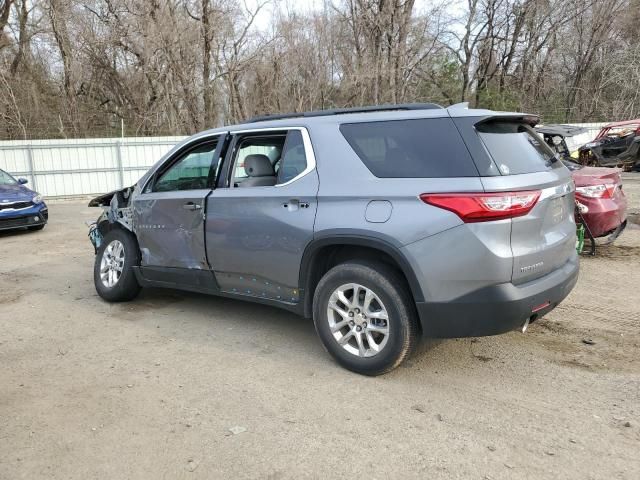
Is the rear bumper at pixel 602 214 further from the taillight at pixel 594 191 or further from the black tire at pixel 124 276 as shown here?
the black tire at pixel 124 276

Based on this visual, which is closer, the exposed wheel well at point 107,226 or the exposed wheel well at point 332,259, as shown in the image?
the exposed wheel well at point 332,259

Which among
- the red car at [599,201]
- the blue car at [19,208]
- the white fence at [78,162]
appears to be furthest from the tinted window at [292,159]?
the white fence at [78,162]

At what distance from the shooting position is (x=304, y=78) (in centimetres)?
2600

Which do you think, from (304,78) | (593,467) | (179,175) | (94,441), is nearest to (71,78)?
(304,78)

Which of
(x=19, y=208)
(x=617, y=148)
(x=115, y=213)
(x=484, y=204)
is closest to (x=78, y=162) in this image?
(x=19, y=208)

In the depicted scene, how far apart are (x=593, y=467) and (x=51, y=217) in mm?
13460

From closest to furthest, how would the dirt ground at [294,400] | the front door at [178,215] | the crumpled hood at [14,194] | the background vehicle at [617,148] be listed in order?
the dirt ground at [294,400], the front door at [178,215], the crumpled hood at [14,194], the background vehicle at [617,148]

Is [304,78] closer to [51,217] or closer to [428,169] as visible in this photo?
[51,217]

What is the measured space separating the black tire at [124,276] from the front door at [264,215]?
127cm

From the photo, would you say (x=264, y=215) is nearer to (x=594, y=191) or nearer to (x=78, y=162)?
(x=594, y=191)

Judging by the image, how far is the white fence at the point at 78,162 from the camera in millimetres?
17375

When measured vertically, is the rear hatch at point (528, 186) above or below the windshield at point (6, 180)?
above

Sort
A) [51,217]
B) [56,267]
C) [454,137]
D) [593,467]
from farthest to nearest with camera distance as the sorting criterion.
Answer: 1. [51,217]
2. [56,267]
3. [454,137]
4. [593,467]

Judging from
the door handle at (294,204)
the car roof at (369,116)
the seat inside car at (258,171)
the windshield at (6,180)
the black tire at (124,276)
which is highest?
the car roof at (369,116)
